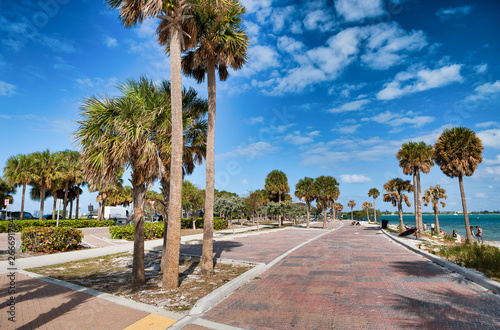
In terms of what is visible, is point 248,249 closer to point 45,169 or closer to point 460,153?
point 460,153

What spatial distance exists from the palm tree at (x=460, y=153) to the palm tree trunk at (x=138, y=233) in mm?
27087

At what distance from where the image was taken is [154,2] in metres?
7.53

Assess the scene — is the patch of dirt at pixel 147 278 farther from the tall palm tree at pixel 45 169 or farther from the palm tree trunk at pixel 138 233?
the tall palm tree at pixel 45 169

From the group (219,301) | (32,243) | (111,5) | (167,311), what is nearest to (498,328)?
(219,301)

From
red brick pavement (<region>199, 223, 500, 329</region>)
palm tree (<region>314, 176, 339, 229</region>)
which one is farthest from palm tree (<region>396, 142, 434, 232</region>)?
red brick pavement (<region>199, 223, 500, 329</region>)

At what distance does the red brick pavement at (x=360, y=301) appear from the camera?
503 cm

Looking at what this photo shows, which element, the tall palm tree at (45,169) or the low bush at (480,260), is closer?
the low bush at (480,260)

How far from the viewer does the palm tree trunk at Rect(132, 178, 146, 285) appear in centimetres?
795

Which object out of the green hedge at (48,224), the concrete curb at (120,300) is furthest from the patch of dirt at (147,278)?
the green hedge at (48,224)

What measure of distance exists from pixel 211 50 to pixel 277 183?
1773 inches

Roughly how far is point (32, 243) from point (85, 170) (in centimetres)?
949

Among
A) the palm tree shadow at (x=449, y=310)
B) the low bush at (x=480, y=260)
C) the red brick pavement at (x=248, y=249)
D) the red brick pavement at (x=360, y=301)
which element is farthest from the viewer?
the red brick pavement at (x=248, y=249)

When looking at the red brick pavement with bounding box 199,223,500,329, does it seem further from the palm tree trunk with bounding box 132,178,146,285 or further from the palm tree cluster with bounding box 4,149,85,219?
the palm tree cluster with bounding box 4,149,85,219

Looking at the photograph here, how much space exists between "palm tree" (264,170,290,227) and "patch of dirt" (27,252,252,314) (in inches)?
1644
